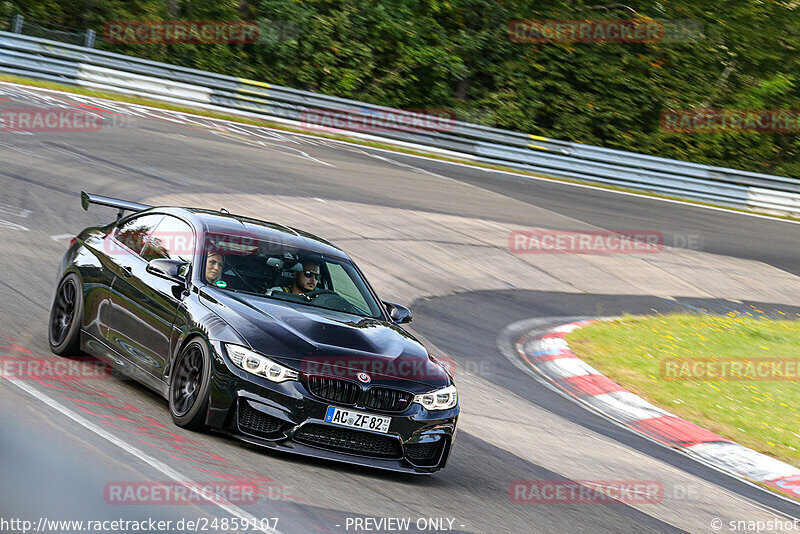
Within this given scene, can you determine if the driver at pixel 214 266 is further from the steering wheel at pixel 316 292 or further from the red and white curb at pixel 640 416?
A: the red and white curb at pixel 640 416

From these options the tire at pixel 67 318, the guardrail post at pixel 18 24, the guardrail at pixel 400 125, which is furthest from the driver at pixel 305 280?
the guardrail post at pixel 18 24

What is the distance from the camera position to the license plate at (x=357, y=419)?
6297mm

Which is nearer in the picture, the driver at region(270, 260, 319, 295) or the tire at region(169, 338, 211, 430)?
the tire at region(169, 338, 211, 430)

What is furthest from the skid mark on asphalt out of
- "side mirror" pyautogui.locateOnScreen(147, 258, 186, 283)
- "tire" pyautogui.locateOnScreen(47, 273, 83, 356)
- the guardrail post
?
the guardrail post

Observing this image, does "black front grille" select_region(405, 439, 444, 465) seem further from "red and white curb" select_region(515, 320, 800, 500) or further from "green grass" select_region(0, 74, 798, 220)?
"green grass" select_region(0, 74, 798, 220)

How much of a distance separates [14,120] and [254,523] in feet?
51.7

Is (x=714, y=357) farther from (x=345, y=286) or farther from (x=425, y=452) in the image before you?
(x=425, y=452)

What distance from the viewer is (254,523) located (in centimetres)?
523

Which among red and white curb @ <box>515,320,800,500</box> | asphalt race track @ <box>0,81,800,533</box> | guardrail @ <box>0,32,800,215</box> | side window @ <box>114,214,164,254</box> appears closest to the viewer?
asphalt race track @ <box>0,81,800,533</box>

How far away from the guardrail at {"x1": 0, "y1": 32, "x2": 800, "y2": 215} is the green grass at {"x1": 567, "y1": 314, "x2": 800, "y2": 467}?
12.2 metres

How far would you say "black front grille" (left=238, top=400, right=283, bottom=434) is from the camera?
6.29m

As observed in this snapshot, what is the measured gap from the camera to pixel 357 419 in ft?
20.9

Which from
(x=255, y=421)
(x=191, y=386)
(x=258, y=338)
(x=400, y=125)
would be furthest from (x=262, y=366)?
(x=400, y=125)

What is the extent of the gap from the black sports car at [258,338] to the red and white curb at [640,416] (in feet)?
12.4
